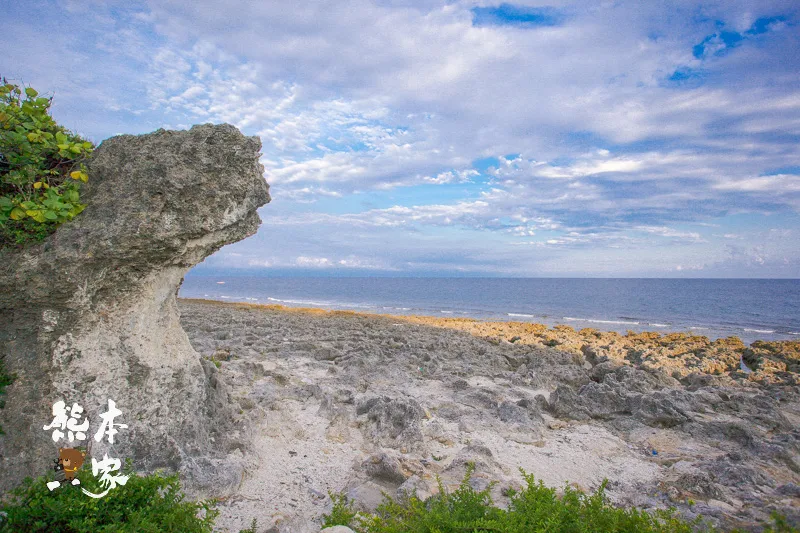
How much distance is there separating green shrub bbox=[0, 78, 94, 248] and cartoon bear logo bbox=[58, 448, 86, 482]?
198 cm

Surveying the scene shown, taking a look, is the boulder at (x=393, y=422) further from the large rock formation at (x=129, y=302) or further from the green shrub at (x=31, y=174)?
the green shrub at (x=31, y=174)

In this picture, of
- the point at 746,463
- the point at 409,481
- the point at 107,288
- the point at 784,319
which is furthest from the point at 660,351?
the point at 784,319

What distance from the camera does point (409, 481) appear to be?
4.41m

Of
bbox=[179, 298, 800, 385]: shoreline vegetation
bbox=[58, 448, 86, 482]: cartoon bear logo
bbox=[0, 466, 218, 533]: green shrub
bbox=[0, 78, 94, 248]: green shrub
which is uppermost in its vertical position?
bbox=[0, 78, 94, 248]: green shrub

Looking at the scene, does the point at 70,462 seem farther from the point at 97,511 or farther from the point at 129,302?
the point at 129,302

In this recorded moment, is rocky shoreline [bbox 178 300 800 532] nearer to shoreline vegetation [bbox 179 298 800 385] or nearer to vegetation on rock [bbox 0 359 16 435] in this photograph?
shoreline vegetation [bbox 179 298 800 385]

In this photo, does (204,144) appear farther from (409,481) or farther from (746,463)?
(746,463)

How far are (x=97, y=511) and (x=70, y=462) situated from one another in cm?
76

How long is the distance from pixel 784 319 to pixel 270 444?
45.6m

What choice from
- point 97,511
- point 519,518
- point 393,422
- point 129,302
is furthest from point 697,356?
point 97,511

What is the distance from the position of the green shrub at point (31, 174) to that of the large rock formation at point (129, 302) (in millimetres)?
143

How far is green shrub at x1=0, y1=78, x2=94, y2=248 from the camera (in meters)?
4.02

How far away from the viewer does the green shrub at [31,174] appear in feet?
13.2

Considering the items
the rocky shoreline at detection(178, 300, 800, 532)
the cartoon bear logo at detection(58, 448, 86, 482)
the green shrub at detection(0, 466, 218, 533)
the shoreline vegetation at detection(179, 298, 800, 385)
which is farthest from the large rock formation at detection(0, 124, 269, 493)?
the shoreline vegetation at detection(179, 298, 800, 385)
